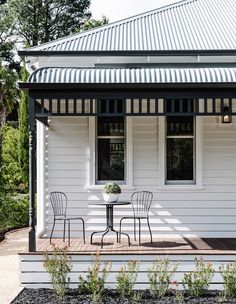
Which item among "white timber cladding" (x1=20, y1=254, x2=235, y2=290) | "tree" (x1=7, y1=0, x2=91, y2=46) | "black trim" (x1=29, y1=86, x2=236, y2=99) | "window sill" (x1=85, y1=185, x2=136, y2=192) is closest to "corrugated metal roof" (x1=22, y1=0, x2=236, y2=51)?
"black trim" (x1=29, y1=86, x2=236, y2=99)

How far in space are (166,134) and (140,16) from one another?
158 inches

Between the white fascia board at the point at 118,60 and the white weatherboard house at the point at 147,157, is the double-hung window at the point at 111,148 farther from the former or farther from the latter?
the white fascia board at the point at 118,60

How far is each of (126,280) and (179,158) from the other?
3.42m

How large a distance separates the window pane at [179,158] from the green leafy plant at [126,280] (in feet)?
9.59

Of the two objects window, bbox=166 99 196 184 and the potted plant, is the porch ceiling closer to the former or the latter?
window, bbox=166 99 196 184

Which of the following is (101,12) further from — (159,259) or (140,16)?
(159,259)

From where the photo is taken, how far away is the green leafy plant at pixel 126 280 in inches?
303

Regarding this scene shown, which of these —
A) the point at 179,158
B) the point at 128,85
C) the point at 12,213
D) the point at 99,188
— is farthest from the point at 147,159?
the point at 12,213

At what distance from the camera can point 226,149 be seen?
10.3 meters

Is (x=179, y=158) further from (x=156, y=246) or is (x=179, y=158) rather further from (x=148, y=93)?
(x=148, y=93)

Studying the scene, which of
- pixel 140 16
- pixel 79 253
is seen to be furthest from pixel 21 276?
pixel 140 16

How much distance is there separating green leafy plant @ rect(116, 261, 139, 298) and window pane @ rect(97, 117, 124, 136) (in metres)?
3.23

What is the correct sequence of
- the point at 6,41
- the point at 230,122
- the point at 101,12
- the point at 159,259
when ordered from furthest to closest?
the point at 6,41 < the point at 101,12 < the point at 230,122 < the point at 159,259


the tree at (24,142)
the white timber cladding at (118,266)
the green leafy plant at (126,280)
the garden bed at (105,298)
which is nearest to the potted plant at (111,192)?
the white timber cladding at (118,266)
